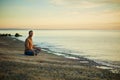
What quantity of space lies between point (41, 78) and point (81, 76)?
78.3 inches

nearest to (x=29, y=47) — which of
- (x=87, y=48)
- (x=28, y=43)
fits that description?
(x=28, y=43)

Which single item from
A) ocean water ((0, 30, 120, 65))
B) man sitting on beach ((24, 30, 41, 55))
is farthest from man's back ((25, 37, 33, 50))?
ocean water ((0, 30, 120, 65))

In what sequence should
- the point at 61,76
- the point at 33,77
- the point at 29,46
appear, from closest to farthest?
the point at 33,77 → the point at 61,76 → the point at 29,46

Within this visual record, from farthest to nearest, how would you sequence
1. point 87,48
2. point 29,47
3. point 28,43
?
point 87,48, point 29,47, point 28,43

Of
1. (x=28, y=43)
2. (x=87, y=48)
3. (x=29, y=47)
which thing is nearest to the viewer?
(x=28, y=43)

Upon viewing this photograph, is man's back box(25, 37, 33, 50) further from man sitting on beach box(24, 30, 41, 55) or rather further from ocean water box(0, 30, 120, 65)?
ocean water box(0, 30, 120, 65)

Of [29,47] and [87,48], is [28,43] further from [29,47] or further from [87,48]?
[87,48]

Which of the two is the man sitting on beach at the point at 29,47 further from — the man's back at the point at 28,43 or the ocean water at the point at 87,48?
the ocean water at the point at 87,48

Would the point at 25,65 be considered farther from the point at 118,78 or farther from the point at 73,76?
the point at 118,78

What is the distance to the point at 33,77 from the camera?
9.14 m

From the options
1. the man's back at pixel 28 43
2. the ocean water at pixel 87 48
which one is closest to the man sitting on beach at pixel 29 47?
the man's back at pixel 28 43

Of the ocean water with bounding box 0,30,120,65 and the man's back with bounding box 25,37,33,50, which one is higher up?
the man's back with bounding box 25,37,33,50

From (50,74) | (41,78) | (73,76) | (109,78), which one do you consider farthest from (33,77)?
(109,78)

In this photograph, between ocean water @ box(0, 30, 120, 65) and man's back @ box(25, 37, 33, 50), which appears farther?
ocean water @ box(0, 30, 120, 65)
